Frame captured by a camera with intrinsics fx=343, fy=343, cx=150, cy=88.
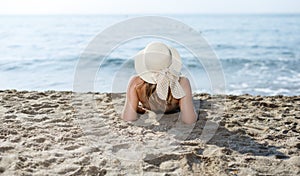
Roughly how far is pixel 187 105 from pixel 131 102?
606mm

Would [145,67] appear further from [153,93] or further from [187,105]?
[187,105]

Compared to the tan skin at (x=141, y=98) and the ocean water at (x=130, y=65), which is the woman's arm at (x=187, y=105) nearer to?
the tan skin at (x=141, y=98)

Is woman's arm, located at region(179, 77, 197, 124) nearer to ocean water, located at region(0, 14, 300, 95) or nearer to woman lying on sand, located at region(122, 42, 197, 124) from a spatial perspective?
woman lying on sand, located at region(122, 42, 197, 124)

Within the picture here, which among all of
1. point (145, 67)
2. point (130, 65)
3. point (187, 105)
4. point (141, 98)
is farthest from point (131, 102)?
point (130, 65)

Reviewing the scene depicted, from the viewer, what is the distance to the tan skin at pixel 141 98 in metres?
3.53

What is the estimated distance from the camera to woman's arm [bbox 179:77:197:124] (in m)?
3.50

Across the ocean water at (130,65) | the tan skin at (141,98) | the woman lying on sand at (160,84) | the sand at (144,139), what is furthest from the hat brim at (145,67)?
the ocean water at (130,65)

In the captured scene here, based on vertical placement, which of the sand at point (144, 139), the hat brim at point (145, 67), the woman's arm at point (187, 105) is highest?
the hat brim at point (145, 67)

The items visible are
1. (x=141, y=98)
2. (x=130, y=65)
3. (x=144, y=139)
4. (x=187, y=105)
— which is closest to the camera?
(x=144, y=139)

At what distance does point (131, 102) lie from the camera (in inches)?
146

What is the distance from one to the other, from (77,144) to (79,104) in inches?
54.7

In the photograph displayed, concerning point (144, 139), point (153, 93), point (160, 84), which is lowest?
point (144, 139)

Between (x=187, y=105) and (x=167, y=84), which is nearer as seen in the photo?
(x=167, y=84)

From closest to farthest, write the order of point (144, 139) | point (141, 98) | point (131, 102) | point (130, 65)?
point (144, 139) → point (131, 102) → point (141, 98) → point (130, 65)
